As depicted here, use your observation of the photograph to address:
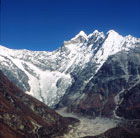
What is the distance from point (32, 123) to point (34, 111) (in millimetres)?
27016

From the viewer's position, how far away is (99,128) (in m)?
194

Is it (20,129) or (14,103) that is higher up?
(14,103)

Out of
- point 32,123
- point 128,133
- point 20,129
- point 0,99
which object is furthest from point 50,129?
point 128,133

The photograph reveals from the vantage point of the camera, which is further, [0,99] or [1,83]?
[1,83]

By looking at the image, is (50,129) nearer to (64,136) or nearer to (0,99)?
(64,136)

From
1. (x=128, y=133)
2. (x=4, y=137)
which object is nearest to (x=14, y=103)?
(x=4, y=137)

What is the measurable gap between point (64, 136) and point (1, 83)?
6566 centimetres

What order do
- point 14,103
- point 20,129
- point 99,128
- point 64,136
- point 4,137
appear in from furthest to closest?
point 99,128 → point 14,103 → point 64,136 → point 20,129 → point 4,137

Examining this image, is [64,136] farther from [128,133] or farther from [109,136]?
[128,133]

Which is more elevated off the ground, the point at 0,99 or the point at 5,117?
the point at 0,99

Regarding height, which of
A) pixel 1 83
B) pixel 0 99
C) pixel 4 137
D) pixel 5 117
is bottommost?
pixel 4 137

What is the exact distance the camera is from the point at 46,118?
19412cm

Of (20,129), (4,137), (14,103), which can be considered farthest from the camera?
(14,103)

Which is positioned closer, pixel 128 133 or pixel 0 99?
pixel 128 133
